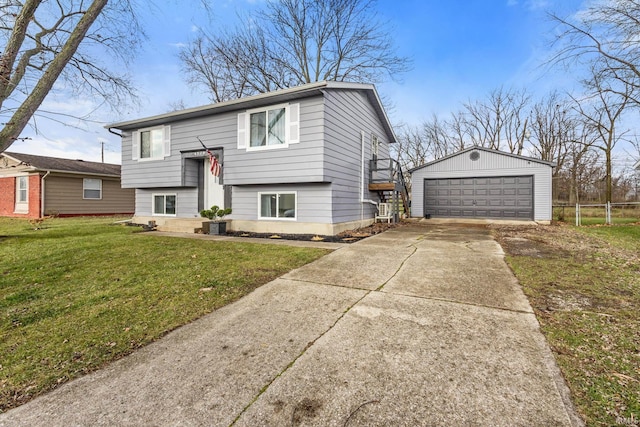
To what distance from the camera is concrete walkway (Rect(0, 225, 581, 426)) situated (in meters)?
1.62

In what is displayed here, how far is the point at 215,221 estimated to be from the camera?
31.6 ft

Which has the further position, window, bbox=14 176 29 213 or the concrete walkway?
window, bbox=14 176 29 213

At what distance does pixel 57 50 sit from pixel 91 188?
50.2ft

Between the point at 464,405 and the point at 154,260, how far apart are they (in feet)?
18.6

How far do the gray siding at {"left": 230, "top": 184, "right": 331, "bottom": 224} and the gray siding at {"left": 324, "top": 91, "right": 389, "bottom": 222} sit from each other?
336 mm

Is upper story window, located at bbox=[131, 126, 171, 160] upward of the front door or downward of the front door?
upward

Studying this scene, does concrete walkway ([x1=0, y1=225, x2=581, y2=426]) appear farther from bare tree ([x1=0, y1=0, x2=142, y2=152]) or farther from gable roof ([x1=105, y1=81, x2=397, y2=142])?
gable roof ([x1=105, y1=81, x2=397, y2=142])

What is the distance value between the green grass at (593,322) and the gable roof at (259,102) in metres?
6.59

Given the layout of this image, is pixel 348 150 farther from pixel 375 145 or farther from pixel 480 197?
pixel 480 197

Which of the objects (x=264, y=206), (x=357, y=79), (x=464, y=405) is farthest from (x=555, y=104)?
(x=464, y=405)

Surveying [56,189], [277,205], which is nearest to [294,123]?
[277,205]

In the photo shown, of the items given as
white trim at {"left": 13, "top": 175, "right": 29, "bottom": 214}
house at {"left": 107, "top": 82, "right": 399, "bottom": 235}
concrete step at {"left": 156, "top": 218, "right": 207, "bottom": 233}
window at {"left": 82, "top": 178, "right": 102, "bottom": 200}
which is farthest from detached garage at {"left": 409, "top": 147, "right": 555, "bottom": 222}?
white trim at {"left": 13, "top": 175, "right": 29, "bottom": 214}

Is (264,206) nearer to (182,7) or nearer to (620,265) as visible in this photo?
(182,7)

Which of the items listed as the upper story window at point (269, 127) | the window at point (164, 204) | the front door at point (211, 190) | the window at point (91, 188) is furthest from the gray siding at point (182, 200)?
the window at point (91, 188)
